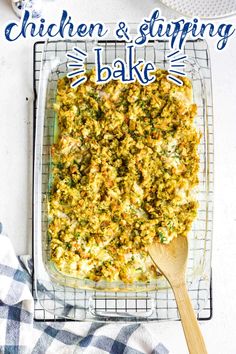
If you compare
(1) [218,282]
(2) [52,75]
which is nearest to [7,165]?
(2) [52,75]

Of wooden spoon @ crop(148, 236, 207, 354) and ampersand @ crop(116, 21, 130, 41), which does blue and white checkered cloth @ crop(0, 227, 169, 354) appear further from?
ampersand @ crop(116, 21, 130, 41)

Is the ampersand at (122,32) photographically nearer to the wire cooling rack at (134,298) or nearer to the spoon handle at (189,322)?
the wire cooling rack at (134,298)

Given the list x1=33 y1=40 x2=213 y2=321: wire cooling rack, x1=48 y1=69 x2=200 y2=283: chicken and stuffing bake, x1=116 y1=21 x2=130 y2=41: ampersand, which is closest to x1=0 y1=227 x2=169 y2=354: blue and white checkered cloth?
x1=33 y1=40 x2=213 y2=321: wire cooling rack

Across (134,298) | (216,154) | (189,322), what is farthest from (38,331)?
(216,154)

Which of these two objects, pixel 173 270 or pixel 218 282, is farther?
pixel 218 282

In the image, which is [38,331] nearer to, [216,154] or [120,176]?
[120,176]

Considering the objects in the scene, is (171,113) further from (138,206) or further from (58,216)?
(58,216)
